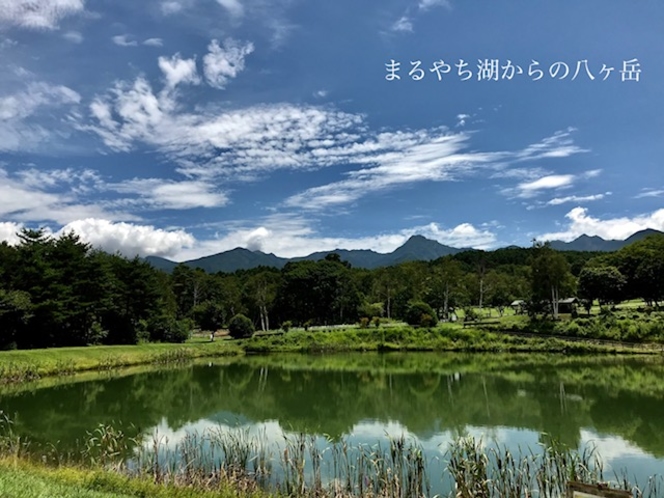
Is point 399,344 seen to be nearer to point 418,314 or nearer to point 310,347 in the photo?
point 418,314

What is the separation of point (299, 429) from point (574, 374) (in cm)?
1740

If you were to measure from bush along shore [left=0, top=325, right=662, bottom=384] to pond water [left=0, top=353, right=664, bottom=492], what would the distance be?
2705 millimetres

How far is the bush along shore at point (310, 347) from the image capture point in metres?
25.7

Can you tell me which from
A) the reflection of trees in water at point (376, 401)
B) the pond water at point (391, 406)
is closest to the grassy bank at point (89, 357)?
the pond water at point (391, 406)

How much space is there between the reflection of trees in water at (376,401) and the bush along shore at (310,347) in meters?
3.59

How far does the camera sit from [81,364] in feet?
91.9

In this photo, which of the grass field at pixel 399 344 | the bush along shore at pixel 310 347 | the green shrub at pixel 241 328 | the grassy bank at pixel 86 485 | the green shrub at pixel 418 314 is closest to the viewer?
the grassy bank at pixel 86 485

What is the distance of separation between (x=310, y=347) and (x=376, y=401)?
74.4 ft

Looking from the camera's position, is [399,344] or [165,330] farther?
[165,330]

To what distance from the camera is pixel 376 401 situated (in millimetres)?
19984

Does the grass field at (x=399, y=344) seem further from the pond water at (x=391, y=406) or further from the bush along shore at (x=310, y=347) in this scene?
the pond water at (x=391, y=406)

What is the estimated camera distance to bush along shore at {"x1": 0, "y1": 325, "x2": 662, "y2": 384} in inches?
1012

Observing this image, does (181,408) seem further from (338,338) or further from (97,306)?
(338,338)

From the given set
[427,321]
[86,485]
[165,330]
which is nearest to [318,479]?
[86,485]
